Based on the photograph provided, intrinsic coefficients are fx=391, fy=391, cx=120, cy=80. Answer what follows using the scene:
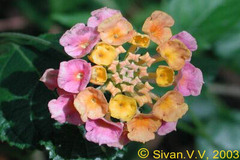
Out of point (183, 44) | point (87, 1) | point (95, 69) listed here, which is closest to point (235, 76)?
point (87, 1)

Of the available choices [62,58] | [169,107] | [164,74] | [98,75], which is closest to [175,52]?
[164,74]

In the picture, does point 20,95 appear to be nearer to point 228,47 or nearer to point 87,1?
point 87,1

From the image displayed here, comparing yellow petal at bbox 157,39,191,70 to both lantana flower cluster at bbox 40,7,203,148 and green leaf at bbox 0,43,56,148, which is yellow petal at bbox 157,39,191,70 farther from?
green leaf at bbox 0,43,56,148

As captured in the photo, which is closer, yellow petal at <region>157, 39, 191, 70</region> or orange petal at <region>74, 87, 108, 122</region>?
orange petal at <region>74, 87, 108, 122</region>

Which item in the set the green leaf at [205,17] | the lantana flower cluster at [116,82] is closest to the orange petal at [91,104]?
the lantana flower cluster at [116,82]

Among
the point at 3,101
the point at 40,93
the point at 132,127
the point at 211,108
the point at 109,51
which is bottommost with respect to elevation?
the point at 3,101

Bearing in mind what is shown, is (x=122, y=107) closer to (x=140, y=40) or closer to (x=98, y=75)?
(x=98, y=75)

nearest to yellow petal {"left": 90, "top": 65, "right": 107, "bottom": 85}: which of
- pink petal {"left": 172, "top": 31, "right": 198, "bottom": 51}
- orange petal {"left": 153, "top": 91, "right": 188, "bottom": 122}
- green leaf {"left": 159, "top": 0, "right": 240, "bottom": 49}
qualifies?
orange petal {"left": 153, "top": 91, "right": 188, "bottom": 122}
